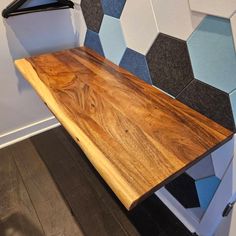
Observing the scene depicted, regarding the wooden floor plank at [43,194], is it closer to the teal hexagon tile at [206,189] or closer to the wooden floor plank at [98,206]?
the wooden floor plank at [98,206]

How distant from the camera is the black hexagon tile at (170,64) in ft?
2.56

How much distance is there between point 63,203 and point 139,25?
91 cm

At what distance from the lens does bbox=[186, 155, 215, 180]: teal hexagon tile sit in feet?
2.76

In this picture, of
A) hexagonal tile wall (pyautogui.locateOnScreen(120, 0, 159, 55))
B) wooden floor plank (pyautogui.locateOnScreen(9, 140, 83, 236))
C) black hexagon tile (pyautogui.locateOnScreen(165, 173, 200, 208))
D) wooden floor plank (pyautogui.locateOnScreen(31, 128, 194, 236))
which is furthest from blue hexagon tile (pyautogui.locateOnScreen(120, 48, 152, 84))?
wooden floor plank (pyautogui.locateOnScreen(9, 140, 83, 236))

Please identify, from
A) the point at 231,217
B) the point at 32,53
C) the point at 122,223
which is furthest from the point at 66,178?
the point at 231,217

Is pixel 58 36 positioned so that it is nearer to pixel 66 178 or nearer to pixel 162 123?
pixel 66 178

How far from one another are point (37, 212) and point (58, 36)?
975 mm

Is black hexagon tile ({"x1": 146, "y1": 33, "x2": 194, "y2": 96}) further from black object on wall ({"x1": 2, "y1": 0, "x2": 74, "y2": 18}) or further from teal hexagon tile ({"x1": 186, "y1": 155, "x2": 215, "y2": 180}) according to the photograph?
black object on wall ({"x1": 2, "y1": 0, "x2": 74, "y2": 18})

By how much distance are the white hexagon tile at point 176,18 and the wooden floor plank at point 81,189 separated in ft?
2.76

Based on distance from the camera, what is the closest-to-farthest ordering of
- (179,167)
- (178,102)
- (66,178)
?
(179,167)
(178,102)
(66,178)

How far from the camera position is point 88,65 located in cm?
109

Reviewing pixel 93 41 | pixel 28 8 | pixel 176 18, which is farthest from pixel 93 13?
pixel 176 18

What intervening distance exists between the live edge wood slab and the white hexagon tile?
238 mm

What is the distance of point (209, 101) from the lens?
0.75m
